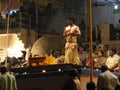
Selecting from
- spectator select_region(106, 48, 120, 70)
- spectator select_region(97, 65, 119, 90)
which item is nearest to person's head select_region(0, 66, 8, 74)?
spectator select_region(97, 65, 119, 90)

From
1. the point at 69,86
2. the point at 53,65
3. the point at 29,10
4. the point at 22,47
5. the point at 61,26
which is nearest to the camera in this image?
the point at 69,86

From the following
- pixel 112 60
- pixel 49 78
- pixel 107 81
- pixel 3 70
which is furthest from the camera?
pixel 112 60

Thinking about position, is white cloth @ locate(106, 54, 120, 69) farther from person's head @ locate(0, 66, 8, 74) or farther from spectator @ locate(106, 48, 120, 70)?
person's head @ locate(0, 66, 8, 74)

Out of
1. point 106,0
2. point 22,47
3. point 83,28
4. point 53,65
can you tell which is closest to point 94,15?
point 106,0

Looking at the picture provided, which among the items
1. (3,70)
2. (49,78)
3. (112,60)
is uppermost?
(112,60)

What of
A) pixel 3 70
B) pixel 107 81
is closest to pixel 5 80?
pixel 3 70

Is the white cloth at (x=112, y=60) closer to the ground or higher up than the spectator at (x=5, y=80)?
higher up

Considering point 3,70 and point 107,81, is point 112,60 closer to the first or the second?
point 107,81

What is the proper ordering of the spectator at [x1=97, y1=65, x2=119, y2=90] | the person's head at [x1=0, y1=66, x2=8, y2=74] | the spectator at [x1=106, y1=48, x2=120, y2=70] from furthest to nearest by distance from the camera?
1. the spectator at [x1=106, y1=48, x2=120, y2=70]
2. the person's head at [x1=0, y1=66, x2=8, y2=74]
3. the spectator at [x1=97, y1=65, x2=119, y2=90]

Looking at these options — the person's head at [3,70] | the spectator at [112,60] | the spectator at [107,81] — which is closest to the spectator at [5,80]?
Answer: the person's head at [3,70]

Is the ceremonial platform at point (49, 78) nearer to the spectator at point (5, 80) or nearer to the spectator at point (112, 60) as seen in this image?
the spectator at point (112, 60)

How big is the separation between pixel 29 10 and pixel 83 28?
332cm

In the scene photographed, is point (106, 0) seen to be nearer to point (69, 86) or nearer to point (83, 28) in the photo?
point (83, 28)

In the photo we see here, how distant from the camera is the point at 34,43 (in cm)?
2325
